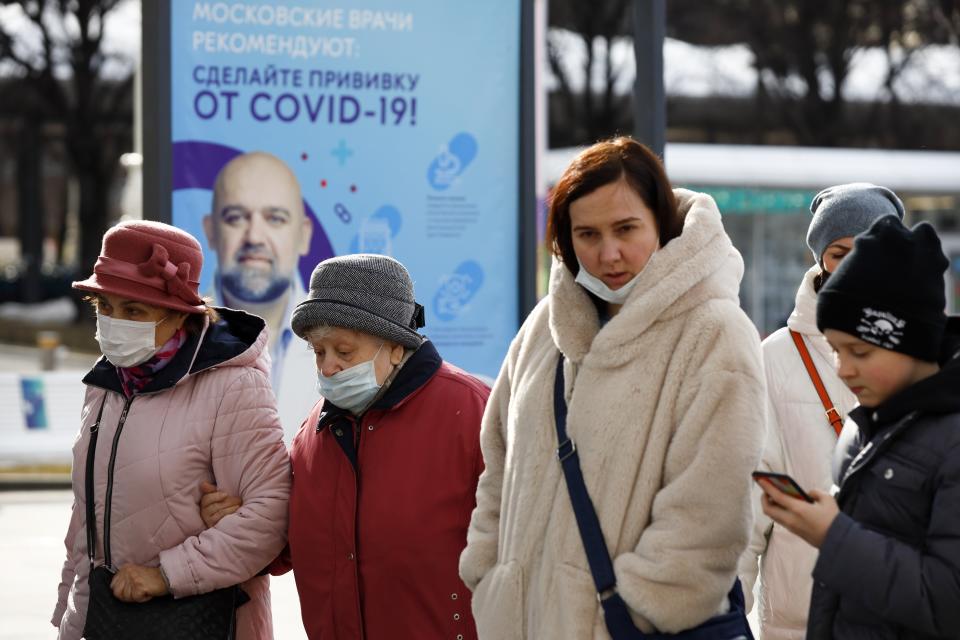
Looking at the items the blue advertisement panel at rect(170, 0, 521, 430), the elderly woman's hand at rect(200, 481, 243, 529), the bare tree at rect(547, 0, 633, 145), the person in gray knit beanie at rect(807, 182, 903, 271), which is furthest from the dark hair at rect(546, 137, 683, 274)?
the bare tree at rect(547, 0, 633, 145)

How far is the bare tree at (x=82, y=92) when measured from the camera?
30895mm

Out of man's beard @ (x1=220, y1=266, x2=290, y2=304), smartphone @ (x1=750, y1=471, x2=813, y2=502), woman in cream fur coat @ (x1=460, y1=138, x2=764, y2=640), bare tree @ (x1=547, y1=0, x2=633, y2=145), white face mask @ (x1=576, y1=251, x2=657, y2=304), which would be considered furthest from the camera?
bare tree @ (x1=547, y1=0, x2=633, y2=145)

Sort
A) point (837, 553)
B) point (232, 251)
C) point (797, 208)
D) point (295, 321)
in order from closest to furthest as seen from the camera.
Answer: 1. point (837, 553)
2. point (295, 321)
3. point (232, 251)
4. point (797, 208)

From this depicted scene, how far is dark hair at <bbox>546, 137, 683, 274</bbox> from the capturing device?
3102 millimetres

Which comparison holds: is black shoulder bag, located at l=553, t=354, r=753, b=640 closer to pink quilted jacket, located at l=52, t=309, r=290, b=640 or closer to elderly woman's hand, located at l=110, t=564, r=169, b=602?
pink quilted jacket, located at l=52, t=309, r=290, b=640

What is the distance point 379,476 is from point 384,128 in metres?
3.22

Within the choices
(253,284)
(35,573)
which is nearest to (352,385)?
(253,284)

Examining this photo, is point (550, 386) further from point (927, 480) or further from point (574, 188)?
point (927, 480)

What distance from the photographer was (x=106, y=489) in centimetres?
379

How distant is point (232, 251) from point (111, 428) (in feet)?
8.55

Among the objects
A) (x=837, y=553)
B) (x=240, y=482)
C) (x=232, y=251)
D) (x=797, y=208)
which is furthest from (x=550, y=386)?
(x=797, y=208)

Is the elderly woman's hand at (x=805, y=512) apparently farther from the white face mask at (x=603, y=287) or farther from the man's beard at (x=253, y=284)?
the man's beard at (x=253, y=284)

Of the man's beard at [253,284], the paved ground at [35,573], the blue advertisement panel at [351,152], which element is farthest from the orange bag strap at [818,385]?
the paved ground at [35,573]

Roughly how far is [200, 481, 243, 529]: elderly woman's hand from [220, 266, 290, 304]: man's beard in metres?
2.68
